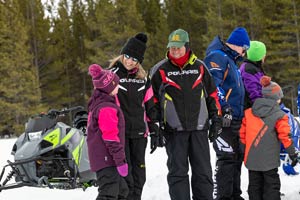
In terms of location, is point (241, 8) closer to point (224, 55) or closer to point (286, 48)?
point (286, 48)

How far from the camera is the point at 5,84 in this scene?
26016 mm

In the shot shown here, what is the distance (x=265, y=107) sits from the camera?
14.1ft

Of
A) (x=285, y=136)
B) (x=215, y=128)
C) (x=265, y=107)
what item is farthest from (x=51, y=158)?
(x=285, y=136)

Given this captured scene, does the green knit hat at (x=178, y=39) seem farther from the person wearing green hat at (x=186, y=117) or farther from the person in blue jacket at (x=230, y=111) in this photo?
the person in blue jacket at (x=230, y=111)

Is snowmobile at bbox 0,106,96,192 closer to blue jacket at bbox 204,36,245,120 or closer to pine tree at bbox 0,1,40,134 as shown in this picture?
blue jacket at bbox 204,36,245,120

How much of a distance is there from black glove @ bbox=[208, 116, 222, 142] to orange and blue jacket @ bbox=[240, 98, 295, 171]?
16.1 inches

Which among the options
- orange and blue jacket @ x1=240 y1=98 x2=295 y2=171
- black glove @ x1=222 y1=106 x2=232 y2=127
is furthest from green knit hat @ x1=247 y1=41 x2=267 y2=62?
black glove @ x1=222 y1=106 x2=232 y2=127

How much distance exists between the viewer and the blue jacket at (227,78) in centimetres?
441

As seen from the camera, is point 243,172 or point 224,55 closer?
point 224,55

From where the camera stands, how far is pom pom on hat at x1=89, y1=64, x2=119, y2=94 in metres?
3.76

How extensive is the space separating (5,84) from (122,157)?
2396 centimetres

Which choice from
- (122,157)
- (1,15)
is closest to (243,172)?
(122,157)

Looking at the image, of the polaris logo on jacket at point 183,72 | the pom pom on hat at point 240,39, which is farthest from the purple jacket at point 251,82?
the polaris logo on jacket at point 183,72

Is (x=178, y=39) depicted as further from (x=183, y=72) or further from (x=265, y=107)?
(x=265, y=107)
